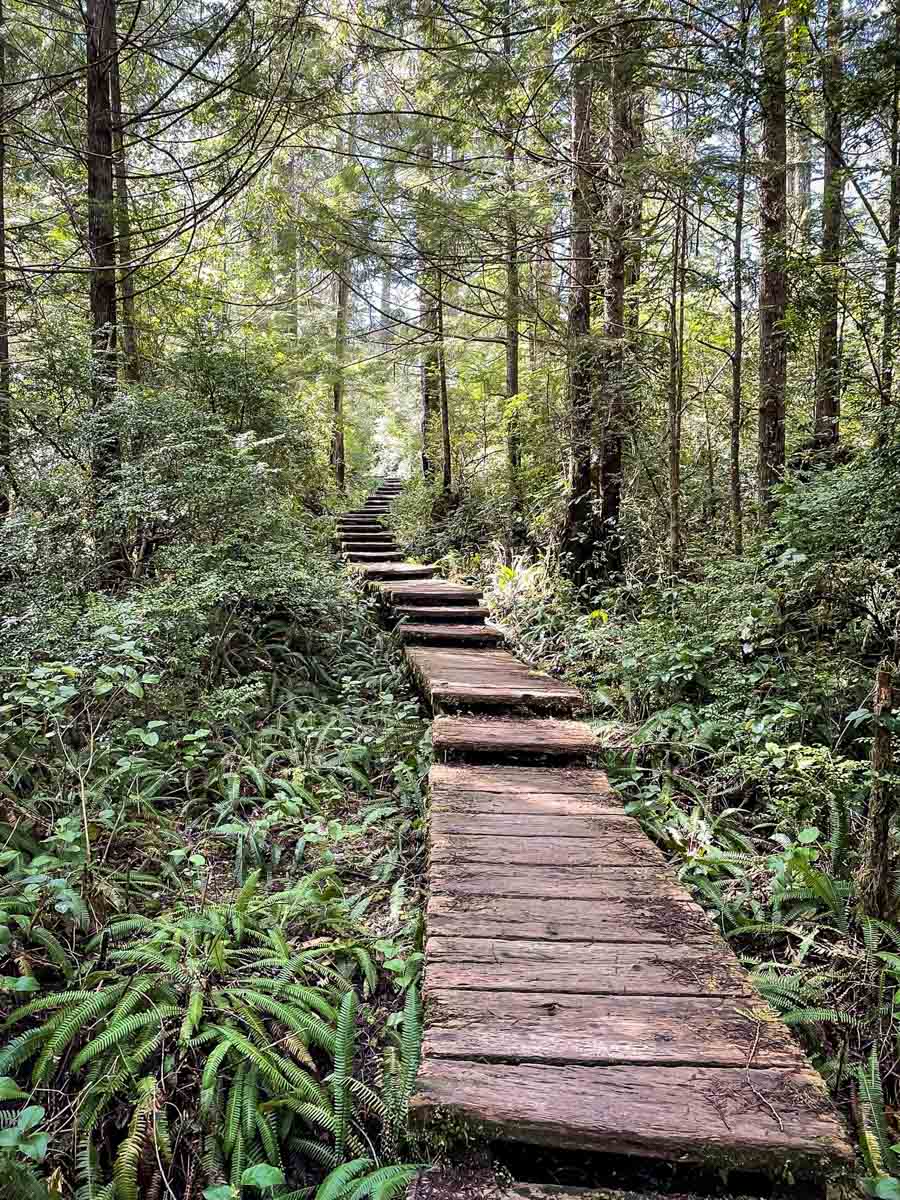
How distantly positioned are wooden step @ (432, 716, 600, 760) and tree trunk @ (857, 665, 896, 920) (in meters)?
1.52

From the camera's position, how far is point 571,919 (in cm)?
228

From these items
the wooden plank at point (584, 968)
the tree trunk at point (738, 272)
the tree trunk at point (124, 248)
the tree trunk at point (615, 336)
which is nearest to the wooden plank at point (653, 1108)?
the wooden plank at point (584, 968)


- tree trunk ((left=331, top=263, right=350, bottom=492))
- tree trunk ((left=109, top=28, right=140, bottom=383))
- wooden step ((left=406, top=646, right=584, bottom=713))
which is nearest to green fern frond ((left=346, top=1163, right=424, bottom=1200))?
wooden step ((left=406, top=646, right=584, bottom=713))

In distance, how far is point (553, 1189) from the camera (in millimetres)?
1443

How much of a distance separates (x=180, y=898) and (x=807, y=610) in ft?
13.1

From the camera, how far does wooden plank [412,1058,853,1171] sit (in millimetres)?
1449

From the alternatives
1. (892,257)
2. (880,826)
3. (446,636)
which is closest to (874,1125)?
(880,826)

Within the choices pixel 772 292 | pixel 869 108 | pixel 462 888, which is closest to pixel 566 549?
pixel 772 292

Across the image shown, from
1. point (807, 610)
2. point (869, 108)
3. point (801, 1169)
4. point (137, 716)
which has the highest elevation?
point (869, 108)

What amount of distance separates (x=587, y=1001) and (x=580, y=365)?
6.66 metres

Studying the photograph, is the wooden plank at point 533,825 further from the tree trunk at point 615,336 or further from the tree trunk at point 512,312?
the tree trunk at point 512,312

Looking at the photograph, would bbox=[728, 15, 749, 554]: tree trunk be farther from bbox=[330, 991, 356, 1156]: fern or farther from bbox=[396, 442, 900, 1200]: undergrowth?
bbox=[330, 991, 356, 1156]: fern

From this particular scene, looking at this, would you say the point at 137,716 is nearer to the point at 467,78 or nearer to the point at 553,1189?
the point at 553,1189

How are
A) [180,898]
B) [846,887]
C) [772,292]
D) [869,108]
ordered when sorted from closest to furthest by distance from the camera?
[846,887], [180,898], [869,108], [772,292]
